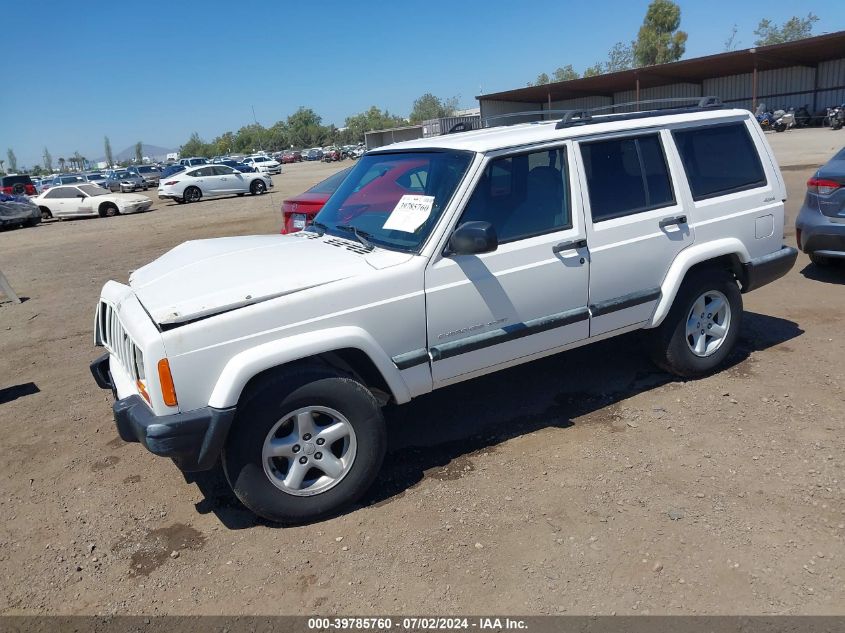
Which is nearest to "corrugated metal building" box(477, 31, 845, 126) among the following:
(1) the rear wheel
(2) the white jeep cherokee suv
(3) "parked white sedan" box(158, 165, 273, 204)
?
(3) "parked white sedan" box(158, 165, 273, 204)

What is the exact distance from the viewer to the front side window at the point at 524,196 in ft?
12.9

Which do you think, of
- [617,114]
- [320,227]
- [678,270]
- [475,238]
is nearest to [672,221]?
[678,270]

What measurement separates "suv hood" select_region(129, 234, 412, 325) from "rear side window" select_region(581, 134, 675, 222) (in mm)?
1464

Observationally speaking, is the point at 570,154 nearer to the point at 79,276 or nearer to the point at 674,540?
the point at 674,540

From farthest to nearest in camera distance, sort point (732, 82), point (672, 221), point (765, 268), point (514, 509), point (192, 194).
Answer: point (732, 82), point (192, 194), point (765, 268), point (672, 221), point (514, 509)

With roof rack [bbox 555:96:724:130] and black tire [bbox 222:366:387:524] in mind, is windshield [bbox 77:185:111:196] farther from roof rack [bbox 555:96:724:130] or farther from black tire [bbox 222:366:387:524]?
black tire [bbox 222:366:387:524]

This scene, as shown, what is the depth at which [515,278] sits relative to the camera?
392cm

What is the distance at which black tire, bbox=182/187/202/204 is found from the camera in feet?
96.1

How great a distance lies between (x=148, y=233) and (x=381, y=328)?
56.6ft

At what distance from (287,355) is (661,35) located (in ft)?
296

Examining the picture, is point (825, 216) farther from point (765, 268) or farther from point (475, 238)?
point (475, 238)

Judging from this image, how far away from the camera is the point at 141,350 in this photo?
10.5 ft

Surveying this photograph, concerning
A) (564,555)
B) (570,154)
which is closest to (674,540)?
(564,555)

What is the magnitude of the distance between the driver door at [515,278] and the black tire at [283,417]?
1.76 ft
